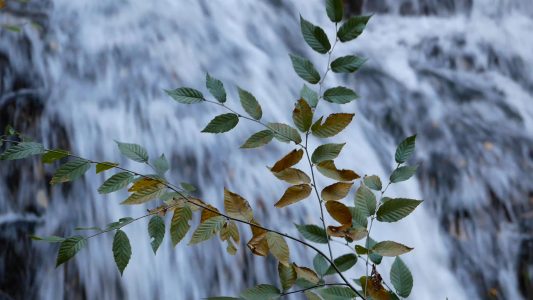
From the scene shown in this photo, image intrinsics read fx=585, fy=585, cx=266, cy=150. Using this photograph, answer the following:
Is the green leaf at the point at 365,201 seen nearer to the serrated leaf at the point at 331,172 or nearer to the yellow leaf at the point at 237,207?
the serrated leaf at the point at 331,172

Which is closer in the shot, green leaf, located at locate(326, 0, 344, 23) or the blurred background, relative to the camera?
green leaf, located at locate(326, 0, 344, 23)

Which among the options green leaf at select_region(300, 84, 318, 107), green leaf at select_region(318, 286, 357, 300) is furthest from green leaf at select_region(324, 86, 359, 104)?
green leaf at select_region(318, 286, 357, 300)

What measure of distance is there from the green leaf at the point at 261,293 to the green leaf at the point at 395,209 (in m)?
0.24

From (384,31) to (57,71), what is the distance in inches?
100

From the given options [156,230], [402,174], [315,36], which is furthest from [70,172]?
[402,174]

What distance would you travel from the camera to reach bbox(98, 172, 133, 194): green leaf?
104 cm

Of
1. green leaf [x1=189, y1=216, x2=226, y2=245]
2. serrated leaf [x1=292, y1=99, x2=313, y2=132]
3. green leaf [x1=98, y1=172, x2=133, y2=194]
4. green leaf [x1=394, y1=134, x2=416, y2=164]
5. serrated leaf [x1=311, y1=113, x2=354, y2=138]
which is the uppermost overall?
serrated leaf [x1=292, y1=99, x2=313, y2=132]

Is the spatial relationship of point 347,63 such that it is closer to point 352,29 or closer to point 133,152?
point 352,29

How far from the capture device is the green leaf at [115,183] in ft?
3.40

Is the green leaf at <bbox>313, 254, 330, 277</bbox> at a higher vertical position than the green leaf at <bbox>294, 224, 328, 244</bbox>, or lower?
lower

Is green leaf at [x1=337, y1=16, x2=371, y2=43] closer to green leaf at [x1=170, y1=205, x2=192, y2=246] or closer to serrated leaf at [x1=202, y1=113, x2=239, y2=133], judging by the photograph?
serrated leaf at [x1=202, y1=113, x2=239, y2=133]

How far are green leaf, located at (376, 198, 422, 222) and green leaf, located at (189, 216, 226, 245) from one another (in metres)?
0.29

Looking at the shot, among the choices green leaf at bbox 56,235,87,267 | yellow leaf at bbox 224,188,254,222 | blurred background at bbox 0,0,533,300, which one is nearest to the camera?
green leaf at bbox 56,235,87,267

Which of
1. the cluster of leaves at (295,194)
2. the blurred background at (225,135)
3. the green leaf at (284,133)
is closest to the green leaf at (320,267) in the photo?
the cluster of leaves at (295,194)
